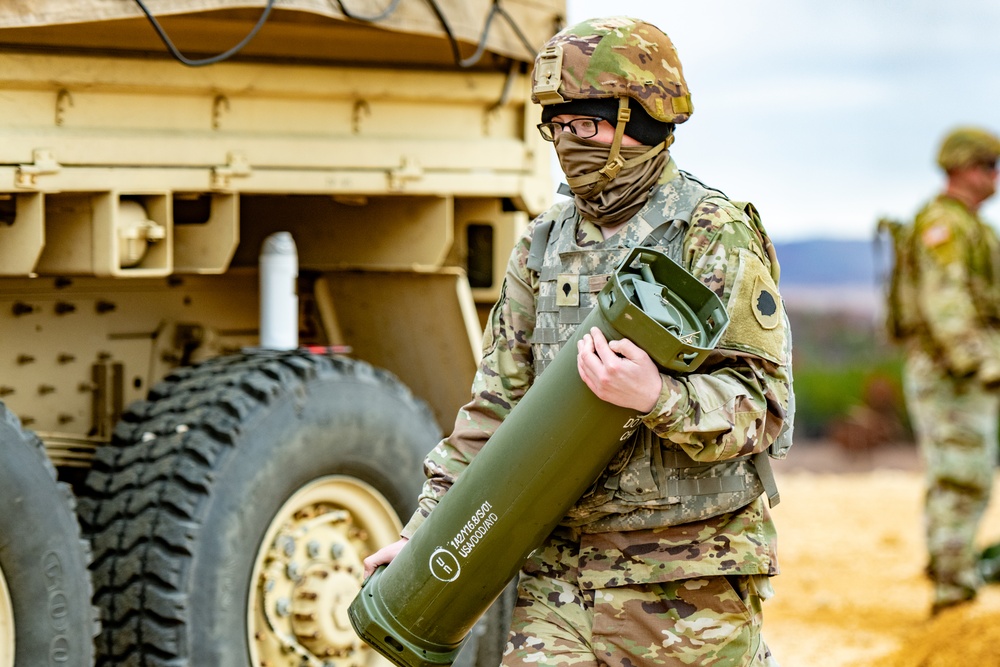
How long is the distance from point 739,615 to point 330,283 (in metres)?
2.58

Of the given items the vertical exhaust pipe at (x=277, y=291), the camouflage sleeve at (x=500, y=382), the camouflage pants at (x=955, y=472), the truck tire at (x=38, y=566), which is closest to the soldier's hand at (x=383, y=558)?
the camouflage sleeve at (x=500, y=382)

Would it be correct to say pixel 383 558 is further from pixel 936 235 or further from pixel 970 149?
pixel 970 149

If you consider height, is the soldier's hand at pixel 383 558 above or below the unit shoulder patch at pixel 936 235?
below

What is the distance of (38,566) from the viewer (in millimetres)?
3664

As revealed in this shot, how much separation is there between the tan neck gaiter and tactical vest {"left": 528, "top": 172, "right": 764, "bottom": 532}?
0.10ft

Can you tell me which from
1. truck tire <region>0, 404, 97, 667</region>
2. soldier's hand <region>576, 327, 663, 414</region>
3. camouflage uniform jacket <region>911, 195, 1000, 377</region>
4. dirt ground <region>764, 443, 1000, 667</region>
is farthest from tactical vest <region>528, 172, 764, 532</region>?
camouflage uniform jacket <region>911, 195, 1000, 377</region>

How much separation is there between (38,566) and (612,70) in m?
1.76

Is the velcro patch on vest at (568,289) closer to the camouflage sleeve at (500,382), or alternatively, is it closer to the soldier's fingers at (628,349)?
the camouflage sleeve at (500,382)

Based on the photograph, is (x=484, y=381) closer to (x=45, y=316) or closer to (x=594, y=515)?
(x=594, y=515)

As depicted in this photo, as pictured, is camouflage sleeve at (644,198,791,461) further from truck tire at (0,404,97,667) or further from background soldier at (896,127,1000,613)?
background soldier at (896,127,1000,613)

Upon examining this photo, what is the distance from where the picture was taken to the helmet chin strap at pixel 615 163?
3.07 m

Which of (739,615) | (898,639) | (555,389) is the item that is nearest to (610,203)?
(555,389)

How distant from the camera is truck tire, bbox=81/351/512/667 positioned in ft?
13.2

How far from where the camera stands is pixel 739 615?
3.08 metres
